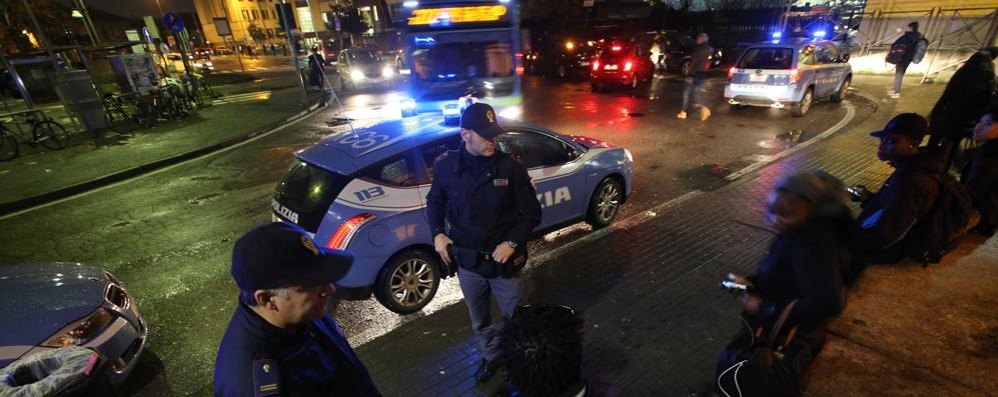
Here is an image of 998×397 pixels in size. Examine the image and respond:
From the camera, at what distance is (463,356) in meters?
3.44

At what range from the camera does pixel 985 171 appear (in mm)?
3633

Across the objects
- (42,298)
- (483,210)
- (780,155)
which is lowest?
(780,155)

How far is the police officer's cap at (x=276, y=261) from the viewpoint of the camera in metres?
1.34

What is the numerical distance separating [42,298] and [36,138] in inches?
462

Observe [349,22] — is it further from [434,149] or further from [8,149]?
[434,149]

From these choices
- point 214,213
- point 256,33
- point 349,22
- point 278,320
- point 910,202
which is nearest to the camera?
point 278,320

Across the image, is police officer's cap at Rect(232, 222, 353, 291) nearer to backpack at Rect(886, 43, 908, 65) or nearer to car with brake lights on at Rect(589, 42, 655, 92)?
car with brake lights on at Rect(589, 42, 655, 92)

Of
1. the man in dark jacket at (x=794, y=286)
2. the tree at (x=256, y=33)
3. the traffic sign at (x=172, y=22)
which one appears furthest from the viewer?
the tree at (x=256, y=33)

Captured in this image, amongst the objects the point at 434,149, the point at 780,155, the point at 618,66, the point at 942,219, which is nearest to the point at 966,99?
the point at 780,155

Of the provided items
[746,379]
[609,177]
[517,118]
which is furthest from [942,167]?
[517,118]

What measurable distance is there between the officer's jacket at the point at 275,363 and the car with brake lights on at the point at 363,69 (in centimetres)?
2055

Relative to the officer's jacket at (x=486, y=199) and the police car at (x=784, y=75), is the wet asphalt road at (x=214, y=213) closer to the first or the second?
the police car at (x=784, y=75)

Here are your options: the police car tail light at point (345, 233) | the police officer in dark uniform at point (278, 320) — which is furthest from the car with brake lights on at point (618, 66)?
the police officer in dark uniform at point (278, 320)

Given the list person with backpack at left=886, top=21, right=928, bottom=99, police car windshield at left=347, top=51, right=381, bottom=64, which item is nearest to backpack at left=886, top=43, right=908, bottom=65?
person with backpack at left=886, top=21, right=928, bottom=99
